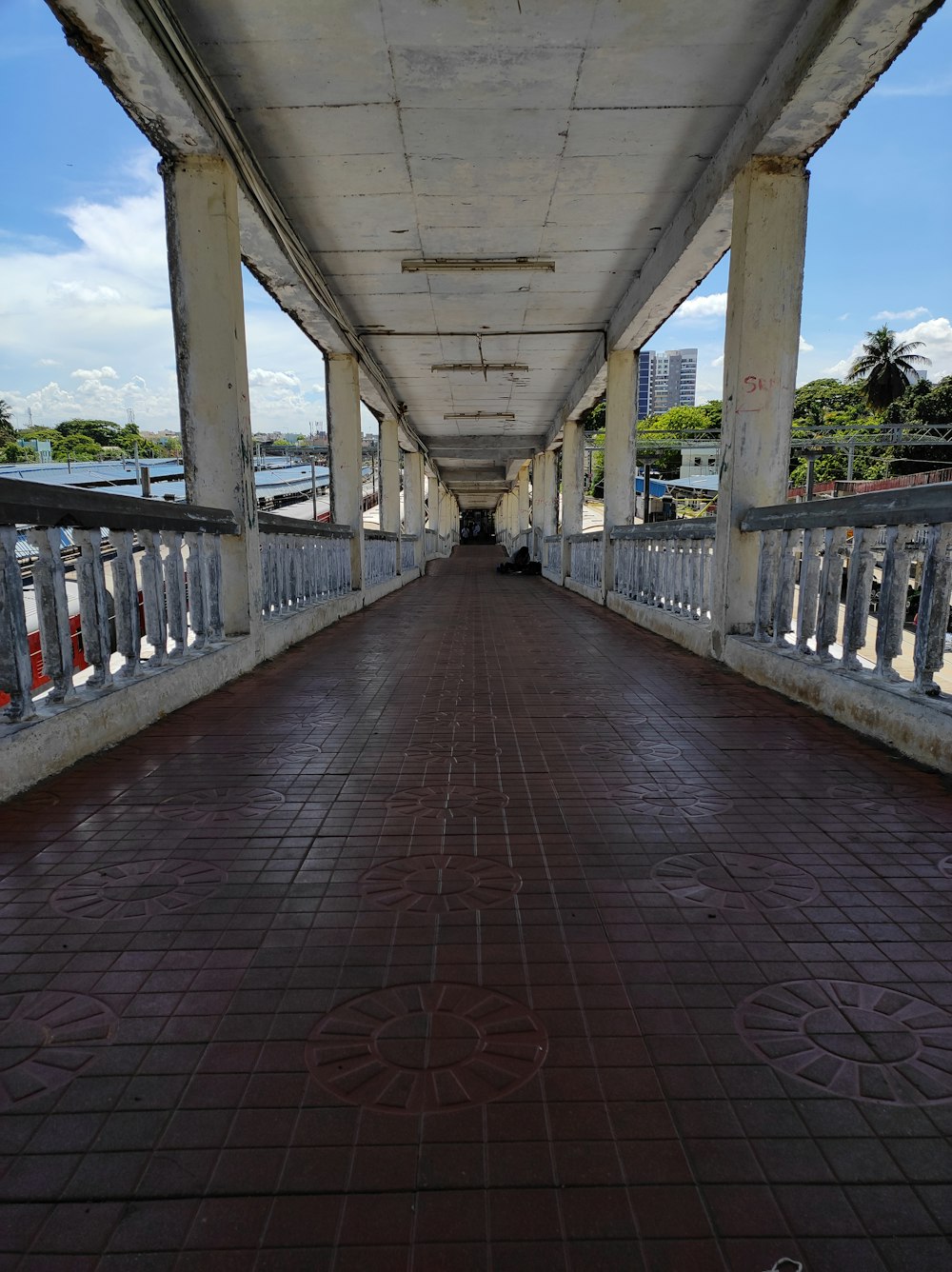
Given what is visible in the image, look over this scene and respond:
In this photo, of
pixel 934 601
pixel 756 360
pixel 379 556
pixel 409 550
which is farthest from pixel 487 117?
pixel 409 550

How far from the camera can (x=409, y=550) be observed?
19734 millimetres

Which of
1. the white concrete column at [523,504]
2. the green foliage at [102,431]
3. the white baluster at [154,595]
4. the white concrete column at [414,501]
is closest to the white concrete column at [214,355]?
the white baluster at [154,595]

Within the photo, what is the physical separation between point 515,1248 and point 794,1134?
21.6 inches

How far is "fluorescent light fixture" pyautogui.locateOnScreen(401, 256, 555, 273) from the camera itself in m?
8.45

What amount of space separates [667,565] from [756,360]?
2.93 m

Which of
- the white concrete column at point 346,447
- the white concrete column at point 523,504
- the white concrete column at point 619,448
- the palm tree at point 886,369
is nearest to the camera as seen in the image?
the white concrete column at point 619,448

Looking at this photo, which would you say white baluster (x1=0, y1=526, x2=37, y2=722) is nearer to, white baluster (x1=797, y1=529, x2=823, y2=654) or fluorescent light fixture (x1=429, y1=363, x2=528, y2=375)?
Answer: white baluster (x1=797, y1=529, x2=823, y2=654)

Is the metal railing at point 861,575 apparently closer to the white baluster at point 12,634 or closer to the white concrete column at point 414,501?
the white baluster at point 12,634

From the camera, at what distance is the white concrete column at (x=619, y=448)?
11.3m

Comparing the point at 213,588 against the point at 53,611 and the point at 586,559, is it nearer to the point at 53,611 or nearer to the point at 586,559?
the point at 53,611

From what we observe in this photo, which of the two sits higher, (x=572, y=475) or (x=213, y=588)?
(x=572, y=475)

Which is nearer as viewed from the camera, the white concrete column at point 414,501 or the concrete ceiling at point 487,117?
the concrete ceiling at point 487,117

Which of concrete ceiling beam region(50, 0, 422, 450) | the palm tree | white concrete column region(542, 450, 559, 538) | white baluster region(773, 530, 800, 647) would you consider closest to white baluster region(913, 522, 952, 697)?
white baluster region(773, 530, 800, 647)

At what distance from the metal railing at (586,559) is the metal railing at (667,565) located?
4.93 ft
